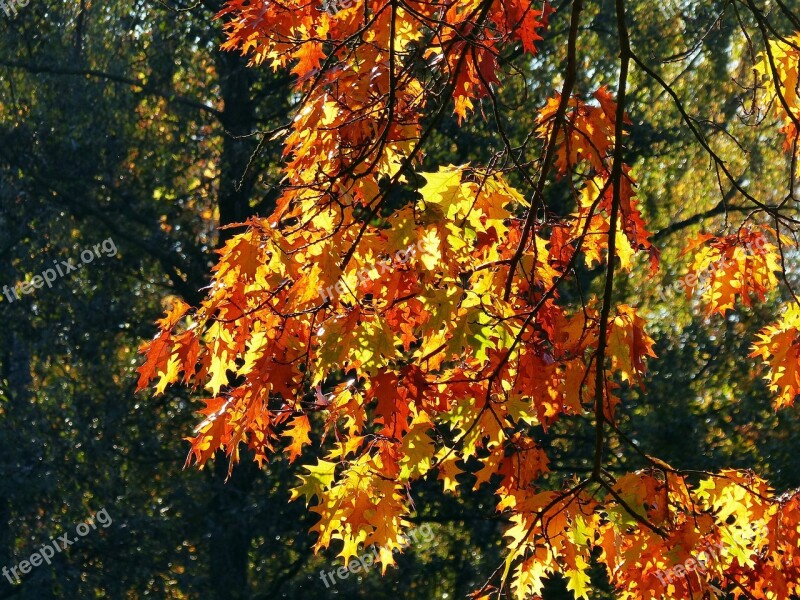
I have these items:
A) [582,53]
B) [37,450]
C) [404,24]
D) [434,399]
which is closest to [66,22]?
[37,450]

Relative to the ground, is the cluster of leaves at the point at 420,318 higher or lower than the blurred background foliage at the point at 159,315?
lower

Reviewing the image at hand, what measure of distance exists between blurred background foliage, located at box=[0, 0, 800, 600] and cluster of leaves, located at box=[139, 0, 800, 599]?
16.8 ft

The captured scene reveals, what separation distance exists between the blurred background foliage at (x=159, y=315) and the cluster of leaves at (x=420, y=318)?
5.14m

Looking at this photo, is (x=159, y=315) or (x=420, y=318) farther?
(x=159, y=315)

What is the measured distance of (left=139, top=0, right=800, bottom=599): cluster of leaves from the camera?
3014 mm

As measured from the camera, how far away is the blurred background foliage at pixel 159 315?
28.2ft

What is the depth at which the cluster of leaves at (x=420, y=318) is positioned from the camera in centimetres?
301

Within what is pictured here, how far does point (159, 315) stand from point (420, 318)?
6.44m

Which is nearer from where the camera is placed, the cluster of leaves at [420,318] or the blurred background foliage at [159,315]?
the cluster of leaves at [420,318]

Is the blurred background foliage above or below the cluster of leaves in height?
above

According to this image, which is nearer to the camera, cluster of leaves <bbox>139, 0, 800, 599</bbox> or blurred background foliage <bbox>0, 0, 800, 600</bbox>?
cluster of leaves <bbox>139, 0, 800, 599</bbox>

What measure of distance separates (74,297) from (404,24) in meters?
6.20

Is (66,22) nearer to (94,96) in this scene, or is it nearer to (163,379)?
(94,96)

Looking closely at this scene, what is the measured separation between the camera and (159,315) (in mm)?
9391
